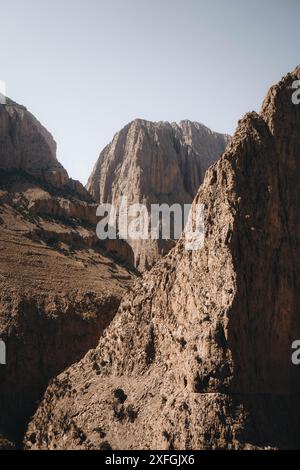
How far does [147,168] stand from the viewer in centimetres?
10631

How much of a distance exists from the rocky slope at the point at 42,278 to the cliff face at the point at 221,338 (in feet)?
19.8


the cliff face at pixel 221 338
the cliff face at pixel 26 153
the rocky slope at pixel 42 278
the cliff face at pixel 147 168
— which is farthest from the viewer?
the cliff face at pixel 147 168

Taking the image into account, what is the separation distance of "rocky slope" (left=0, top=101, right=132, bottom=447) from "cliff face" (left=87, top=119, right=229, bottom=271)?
81.7 ft

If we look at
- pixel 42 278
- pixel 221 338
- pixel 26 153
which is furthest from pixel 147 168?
pixel 221 338

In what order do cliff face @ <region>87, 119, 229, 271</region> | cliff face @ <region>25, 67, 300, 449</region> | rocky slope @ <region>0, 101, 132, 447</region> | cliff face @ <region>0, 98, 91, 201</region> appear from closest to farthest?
cliff face @ <region>25, 67, 300, 449</region>
rocky slope @ <region>0, 101, 132, 447</region>
cliff face @ <region>0, 98, 91, 201</region>
cliff face @ <region>87, 119, 229, 271</region>

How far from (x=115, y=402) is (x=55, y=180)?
1857 inches

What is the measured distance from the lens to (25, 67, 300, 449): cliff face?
102ft

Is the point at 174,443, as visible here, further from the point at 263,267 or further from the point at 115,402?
the point at 263,267

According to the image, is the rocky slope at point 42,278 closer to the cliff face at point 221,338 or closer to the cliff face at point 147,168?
the cliff face at point 221,338

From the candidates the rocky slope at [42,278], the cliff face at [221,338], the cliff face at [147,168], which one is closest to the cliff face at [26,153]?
the rocky slope at [42,278]

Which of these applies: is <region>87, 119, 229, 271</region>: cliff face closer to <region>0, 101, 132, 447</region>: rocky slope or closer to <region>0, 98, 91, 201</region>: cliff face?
<region>0, 98, 91, 201</region>: cliff face

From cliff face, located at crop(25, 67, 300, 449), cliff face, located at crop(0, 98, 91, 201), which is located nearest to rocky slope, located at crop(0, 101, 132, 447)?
cliff face, located at crop(0, 98, 91, 201)

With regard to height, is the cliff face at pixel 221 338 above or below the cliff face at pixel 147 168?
below

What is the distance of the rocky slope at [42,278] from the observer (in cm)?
4488
